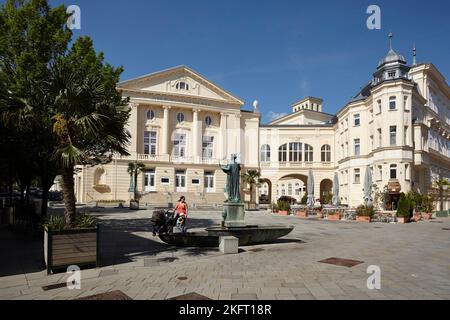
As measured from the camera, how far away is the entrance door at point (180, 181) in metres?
46.7

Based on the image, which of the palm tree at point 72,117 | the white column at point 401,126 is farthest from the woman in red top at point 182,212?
the white column at point 401,126

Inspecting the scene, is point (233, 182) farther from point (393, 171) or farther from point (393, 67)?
point (393, 67)

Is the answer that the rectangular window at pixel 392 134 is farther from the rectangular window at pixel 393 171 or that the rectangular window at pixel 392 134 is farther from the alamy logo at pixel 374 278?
the alamy logo at pixel 374 278

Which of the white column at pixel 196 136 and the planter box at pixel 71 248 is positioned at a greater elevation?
the white column at pixel 196 136

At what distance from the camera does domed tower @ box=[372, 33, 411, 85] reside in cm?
3747

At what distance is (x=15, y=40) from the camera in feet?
43.1

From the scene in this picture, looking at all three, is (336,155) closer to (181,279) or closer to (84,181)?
(84,181)

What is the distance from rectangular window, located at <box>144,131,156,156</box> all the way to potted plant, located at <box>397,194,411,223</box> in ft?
104

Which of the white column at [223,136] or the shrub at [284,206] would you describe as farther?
the white column at [223,136]

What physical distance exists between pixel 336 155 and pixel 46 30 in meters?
43.0

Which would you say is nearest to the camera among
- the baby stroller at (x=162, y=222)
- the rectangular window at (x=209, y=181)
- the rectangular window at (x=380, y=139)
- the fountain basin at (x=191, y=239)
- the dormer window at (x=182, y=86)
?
the fountain basin at (x=191, y=239)

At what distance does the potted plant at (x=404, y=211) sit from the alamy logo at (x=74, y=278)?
78.5 feet

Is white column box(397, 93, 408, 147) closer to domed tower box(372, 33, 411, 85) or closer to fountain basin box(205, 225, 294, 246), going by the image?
domed tower box(372, 33, 411, 85)

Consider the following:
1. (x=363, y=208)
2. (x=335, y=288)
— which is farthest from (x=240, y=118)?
(x=335, y=288)
